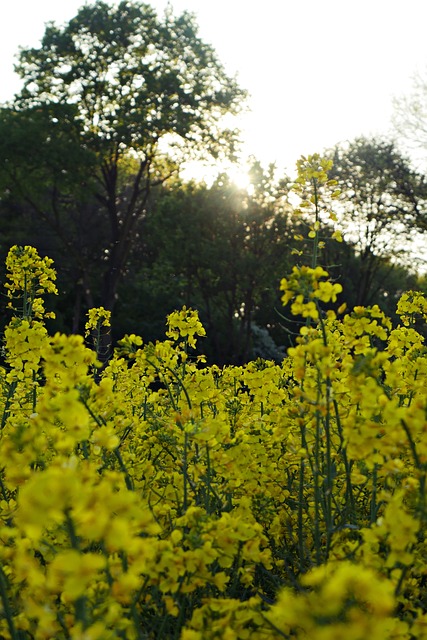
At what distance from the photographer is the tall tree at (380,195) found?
922 inches

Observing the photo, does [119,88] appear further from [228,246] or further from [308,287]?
[308,287]

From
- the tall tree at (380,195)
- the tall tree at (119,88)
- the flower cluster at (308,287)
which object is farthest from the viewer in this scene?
the tall tree at (380,195)

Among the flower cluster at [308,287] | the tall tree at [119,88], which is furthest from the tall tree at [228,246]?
the flower cluster at [308,287]

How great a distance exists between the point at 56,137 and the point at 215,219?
5240mm

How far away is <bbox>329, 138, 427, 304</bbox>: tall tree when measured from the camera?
23.4 metres

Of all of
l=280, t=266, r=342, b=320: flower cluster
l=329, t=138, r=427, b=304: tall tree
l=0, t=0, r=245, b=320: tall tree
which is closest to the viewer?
l=280, t=266, r=342, b=320: flower cluster

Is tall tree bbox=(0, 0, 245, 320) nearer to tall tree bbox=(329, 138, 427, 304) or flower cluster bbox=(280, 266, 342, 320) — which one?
tall tree bbox=(329, 138, 427, 304)

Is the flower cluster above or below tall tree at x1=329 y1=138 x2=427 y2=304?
below

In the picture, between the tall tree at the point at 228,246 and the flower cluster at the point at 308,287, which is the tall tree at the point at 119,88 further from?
the flower cluster at the point at 308,287

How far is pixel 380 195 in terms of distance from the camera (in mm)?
23641

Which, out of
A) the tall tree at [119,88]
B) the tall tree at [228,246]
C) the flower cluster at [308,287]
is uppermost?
the tall tree at [119,88]

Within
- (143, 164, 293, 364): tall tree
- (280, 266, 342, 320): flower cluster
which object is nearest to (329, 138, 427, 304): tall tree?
(143, 164, 293, 364): tall tree

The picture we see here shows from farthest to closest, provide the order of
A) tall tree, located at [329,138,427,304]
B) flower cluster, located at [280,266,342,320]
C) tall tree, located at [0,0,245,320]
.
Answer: tall tree, located at [329,138,427,304] → tall tree, located at [0,0,245,320] → flower cluster, located at [280,266,342,320]

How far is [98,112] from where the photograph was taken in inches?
761
